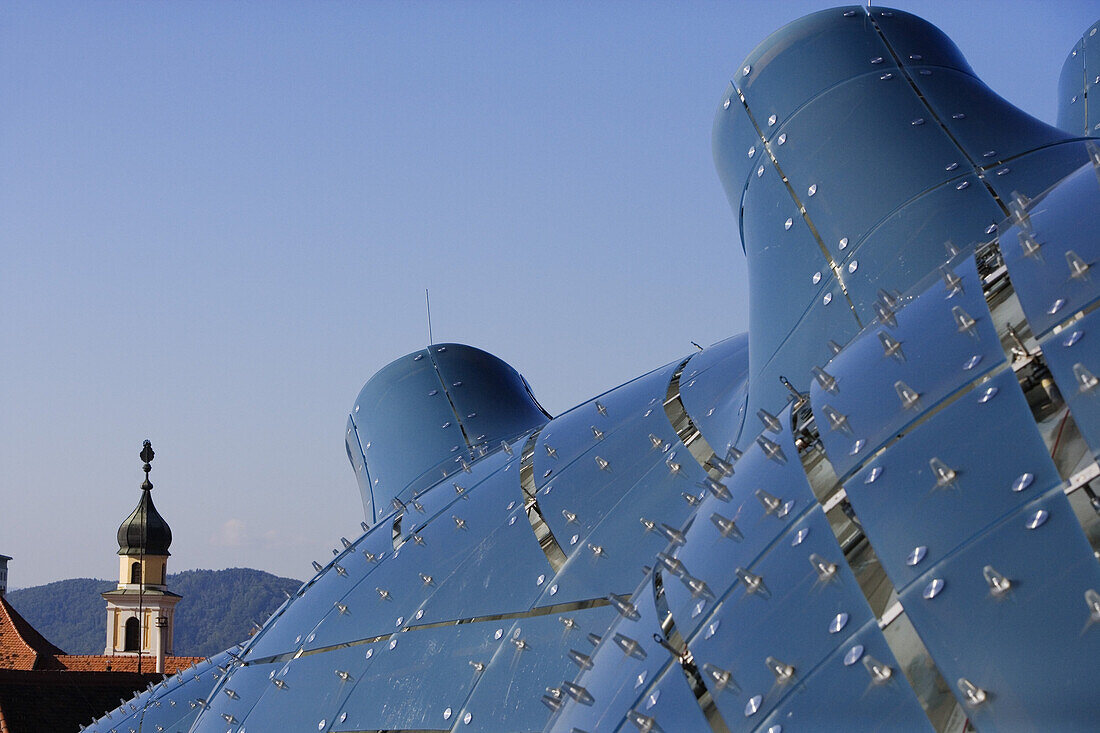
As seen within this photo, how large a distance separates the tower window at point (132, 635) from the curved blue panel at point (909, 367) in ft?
184

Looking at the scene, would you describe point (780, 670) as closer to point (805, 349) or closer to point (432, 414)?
point (805, 349)

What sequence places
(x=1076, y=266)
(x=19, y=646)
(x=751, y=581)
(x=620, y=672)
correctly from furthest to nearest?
(x=19, y=646) → (x=620, y=672) → (x=751, y=581) → (x=1076, y=266)

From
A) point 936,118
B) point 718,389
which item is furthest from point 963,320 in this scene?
point 718,389

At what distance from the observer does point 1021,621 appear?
4.68 meters

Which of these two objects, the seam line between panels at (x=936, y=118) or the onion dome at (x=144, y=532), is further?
the onion dome at (x=144, y=532)

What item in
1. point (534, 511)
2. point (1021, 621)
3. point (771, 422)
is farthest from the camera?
point (534, 511)

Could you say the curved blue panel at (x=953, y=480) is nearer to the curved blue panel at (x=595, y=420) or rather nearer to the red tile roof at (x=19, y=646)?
the curved blue panel at (x=595, y=420)

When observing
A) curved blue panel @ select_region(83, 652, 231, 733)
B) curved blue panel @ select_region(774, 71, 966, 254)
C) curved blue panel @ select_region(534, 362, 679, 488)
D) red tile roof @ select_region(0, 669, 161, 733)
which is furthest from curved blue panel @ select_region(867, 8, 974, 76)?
red tile roof @ select_region(0, 669, 161, 733)

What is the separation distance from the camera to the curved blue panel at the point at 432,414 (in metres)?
17.3

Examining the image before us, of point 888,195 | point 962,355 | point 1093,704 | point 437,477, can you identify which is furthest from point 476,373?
point 1093,704

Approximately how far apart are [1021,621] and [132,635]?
5791 cm

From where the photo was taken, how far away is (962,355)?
559cm

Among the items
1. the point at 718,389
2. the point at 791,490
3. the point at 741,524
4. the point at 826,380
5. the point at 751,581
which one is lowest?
the point at 751,581

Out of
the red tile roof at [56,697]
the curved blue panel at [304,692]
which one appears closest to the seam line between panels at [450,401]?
the curved blue panel at [304,692]
